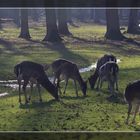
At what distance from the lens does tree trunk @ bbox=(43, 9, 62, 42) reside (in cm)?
2889

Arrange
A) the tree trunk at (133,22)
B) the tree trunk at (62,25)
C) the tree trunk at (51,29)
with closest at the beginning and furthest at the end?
the tree trunk at (51,29) → the tree trunk at (62,25) → the tree trunk at (133,22)

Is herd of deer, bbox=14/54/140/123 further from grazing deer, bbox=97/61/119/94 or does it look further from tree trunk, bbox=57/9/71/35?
tree trunk, bbox=57/9/71/35

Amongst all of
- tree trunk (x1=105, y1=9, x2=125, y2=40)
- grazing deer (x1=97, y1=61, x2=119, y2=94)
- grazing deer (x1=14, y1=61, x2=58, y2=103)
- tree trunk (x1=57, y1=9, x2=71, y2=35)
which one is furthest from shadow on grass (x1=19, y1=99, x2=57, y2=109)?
tree trunk (x1=57, y1=9, x2=71, y2=35)

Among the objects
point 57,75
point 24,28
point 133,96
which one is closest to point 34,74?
point 57,75

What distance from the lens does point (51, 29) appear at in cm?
2919

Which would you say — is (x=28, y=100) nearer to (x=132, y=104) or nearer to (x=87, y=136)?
(x=132, y=104)

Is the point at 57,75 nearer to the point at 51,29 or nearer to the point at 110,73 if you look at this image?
the point at 110,73

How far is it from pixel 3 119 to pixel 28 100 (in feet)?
6.78

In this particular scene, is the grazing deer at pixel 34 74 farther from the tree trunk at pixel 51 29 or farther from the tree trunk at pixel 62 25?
the tree trunk at pixel 62 25

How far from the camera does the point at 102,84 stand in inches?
497

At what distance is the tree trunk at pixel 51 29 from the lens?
2889cm

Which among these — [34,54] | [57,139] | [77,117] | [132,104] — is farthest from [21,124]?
[34,54]

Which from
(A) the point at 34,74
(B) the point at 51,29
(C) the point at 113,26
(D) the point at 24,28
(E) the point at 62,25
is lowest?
(E) the point at 62,25

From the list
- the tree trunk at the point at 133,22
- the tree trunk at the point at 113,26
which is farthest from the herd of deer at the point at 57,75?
the tree trunk at the point at 133,22
